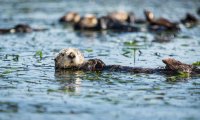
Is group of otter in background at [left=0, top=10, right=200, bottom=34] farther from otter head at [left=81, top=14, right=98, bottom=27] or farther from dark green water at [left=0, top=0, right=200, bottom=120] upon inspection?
dark green water at [left=0, top=0, right=200, bottom=120]

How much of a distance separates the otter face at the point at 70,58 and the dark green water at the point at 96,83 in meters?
0.31

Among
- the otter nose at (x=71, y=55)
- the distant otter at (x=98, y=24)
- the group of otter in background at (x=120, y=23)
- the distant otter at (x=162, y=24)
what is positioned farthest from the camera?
the distant otter at (x=98, y=24)

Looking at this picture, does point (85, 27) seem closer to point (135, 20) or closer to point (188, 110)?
point (135, 20)

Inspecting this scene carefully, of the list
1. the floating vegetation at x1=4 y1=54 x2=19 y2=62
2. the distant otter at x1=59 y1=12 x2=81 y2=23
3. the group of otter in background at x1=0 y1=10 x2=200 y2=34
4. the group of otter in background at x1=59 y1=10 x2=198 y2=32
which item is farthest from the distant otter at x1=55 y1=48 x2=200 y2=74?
the distant otter at x1=59 y1=12 x2=81 y2=23

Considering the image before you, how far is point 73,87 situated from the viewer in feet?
30.7

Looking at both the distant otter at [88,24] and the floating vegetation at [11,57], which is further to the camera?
the distant otter at [88,24]

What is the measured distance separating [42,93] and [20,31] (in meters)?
10.6

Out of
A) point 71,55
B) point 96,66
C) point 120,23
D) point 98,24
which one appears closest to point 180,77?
point 96,66

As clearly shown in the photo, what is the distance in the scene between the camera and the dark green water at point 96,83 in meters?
7.64

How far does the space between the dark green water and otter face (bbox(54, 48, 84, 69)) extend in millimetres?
307

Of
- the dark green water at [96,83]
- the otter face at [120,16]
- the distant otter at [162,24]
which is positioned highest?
the otter face at [120,16]

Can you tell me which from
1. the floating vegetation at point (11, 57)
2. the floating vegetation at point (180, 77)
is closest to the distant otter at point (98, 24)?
the floating vegetation at point (11, 57)

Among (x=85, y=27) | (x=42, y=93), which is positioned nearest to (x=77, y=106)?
(x=42, y=93)

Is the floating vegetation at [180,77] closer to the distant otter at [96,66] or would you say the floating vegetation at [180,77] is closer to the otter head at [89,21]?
the distant otter at [96,66]
